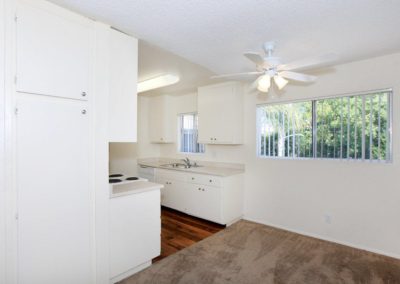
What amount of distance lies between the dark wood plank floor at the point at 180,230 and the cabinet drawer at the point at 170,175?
0.66m

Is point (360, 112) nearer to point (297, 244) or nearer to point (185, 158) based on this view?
point (297, 244)

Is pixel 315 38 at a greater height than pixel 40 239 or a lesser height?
greater

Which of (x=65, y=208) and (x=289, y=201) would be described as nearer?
(x=65, y=208)

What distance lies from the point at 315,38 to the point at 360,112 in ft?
4.22

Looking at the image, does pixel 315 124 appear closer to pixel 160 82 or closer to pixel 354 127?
pixel 354 127

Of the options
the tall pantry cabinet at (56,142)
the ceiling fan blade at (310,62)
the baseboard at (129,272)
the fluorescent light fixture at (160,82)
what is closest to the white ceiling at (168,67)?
the fluorescent light fixture at (160,82)

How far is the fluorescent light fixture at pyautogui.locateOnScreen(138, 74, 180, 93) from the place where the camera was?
12.0 ft

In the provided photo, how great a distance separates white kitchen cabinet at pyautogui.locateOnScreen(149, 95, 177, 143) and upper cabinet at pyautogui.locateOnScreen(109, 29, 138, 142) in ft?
8.95

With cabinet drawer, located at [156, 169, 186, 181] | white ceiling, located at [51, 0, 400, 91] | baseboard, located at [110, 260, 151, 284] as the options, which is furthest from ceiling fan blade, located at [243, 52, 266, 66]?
cabinet drawer, located at [156, 169, 186, 181]

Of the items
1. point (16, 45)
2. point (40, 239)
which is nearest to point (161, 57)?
point (16, 45)

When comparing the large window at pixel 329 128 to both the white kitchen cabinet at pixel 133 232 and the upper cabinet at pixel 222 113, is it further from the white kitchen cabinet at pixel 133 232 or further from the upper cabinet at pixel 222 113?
the white kitchen cabinet at pixel 133 232

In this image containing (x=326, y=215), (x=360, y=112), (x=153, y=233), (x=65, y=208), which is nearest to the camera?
(x=65, y=208)

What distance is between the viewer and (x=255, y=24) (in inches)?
A: 74.6

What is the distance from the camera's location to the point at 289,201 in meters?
3.35
